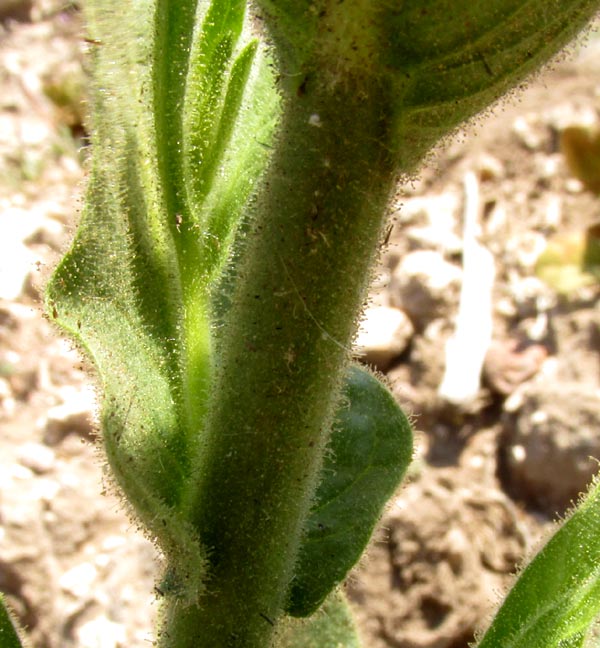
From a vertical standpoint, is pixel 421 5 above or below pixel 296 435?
above

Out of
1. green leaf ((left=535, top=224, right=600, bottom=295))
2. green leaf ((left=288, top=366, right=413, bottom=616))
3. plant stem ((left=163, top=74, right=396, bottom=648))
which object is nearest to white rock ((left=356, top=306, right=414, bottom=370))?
green leaf ((left=535, top=224, right=600, bottom=295))

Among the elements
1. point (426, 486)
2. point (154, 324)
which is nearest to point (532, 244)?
point (426, 486)

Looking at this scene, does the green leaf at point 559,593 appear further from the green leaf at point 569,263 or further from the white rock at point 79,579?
the green leaf at point 569,263

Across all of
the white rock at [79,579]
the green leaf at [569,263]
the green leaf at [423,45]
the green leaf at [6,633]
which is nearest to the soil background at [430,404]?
the white rock at [79,579]

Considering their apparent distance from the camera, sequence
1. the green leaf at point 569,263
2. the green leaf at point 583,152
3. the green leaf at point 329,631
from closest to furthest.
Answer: the green leaf at point 329,631 < the green leaf at point 569,263 < the green leaf at point 583,152

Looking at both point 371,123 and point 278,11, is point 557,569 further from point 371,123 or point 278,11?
point 278,11

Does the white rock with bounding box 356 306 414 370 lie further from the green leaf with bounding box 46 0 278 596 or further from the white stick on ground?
the green leaf with bounding box 46 0 278 596
